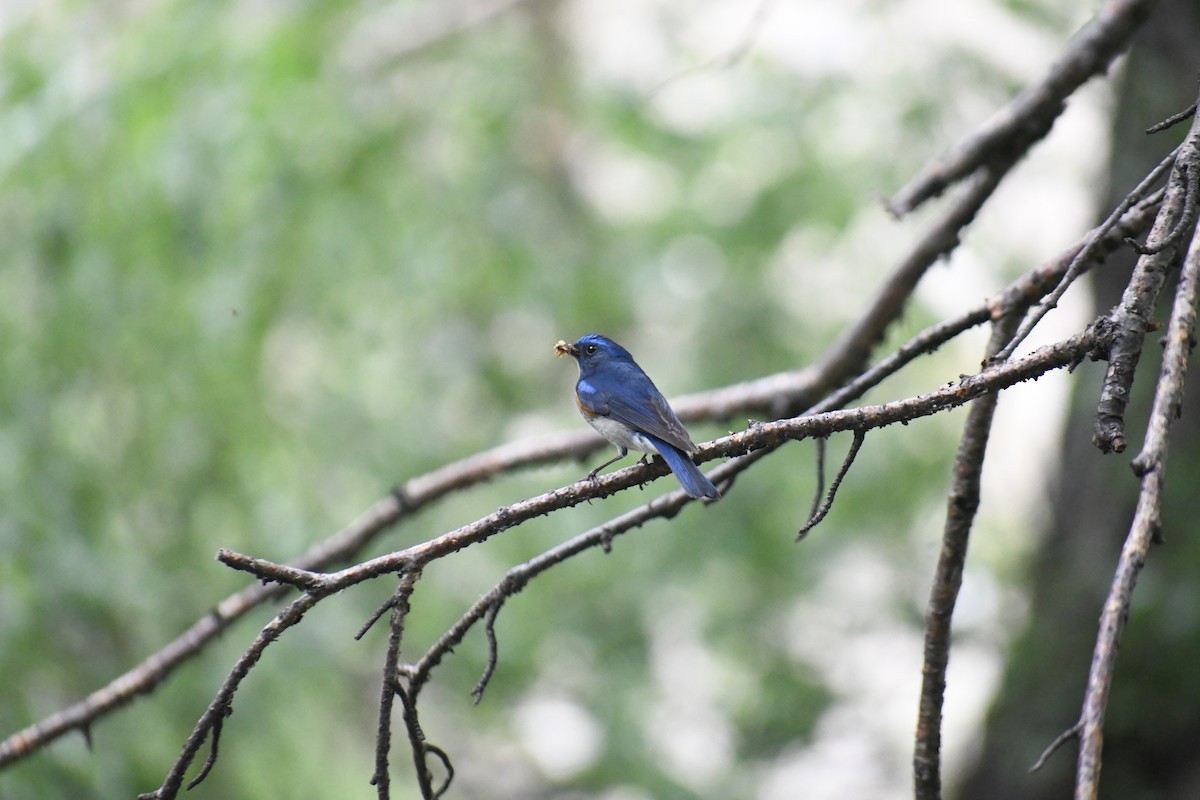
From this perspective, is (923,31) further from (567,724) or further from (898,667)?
(567,724)

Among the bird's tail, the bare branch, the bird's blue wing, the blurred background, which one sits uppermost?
the blurred background

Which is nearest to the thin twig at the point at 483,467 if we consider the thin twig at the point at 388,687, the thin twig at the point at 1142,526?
the thin twig at the point at 1142,526

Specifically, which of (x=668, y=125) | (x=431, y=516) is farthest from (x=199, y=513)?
(x=668, y=125)

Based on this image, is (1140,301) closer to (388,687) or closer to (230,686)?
(388,687)

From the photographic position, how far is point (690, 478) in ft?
7.77

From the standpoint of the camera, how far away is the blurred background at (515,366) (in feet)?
15.3

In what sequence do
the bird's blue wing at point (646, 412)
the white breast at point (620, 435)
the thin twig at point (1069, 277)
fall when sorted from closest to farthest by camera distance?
1. the thin twig at point (1069, 277)
2. the bird's blue wing at point (646, 412)
3. the white breast at point (620, 435)

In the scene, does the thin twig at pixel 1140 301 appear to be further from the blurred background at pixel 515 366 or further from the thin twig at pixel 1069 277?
the blurred background at pixel 515 366

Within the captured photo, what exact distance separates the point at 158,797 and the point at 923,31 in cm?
651

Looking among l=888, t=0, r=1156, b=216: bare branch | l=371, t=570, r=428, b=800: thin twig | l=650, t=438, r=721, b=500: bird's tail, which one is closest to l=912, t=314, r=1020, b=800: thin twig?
l=650, t=438, r=721, b=500: bird's tail

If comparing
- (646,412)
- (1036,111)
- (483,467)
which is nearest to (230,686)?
(646,412)

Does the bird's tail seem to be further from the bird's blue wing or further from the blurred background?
the blurred background

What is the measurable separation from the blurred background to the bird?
2067 mm

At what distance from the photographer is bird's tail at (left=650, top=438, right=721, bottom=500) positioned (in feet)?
7.37
